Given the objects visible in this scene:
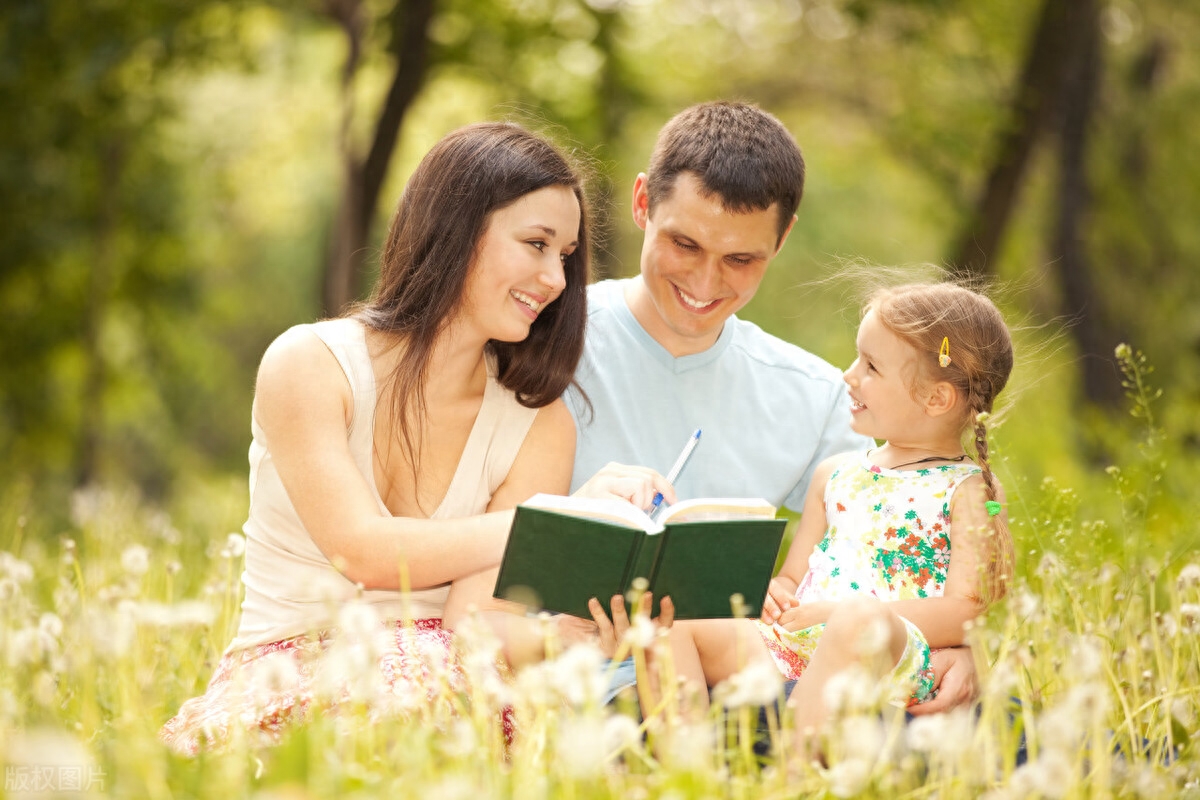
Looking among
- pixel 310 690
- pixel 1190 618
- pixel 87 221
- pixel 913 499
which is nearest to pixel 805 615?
pixel 913 499

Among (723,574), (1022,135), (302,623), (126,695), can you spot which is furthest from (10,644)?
(1022,135)

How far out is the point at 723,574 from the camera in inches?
103

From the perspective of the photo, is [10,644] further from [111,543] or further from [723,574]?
[111,543]

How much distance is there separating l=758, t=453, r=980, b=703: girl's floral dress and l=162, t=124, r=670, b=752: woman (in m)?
0.65

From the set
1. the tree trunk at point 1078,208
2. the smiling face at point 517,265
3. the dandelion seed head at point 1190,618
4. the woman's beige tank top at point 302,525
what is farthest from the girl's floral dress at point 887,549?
the tree trunk at point 1078,208

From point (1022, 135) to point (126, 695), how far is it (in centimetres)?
781

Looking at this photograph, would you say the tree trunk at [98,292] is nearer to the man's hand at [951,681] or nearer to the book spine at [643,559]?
the book spine at [643,559]

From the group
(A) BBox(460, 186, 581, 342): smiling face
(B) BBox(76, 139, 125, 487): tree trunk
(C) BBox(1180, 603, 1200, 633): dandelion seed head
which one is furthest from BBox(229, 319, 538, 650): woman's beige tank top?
(B) BBox(76, 139, 125, 487): tree trunk

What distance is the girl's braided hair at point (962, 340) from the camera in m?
3.17

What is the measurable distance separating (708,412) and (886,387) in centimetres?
72

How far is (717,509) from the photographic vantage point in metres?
2.65

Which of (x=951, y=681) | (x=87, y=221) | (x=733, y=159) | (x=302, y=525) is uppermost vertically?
(x=87, y=221)

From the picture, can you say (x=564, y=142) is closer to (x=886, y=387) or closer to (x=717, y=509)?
(x=886, y=387)

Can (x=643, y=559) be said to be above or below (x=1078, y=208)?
below
